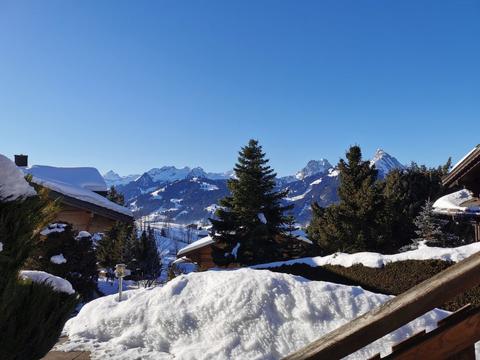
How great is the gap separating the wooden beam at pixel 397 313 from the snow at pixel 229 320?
4165 mm

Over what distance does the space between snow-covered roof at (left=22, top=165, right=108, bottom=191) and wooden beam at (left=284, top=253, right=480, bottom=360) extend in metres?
23.4

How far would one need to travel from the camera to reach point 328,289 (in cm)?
624

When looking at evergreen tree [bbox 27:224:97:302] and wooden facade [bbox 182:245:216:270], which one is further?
wooden facade [bbox 182:245:216:270]

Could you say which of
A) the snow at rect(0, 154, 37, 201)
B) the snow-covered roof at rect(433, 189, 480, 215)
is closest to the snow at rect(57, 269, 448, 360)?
the snow at rect(0, 154, 37, 201)

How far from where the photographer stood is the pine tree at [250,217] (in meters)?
20.4

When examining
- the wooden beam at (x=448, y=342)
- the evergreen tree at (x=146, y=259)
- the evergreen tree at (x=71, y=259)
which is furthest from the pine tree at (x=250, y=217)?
the evergreen tree at (x=146, y=259)

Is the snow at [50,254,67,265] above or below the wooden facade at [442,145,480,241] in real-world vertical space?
below

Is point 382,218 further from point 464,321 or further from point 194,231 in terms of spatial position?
point 194,231

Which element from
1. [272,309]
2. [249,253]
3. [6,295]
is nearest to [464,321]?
[6,295]

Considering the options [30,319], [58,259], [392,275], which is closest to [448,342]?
[30,319]

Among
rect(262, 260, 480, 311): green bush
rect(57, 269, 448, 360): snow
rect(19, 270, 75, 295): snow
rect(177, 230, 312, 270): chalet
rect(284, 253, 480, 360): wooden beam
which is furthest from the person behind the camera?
rect(177, 230, 312, 270): chalet

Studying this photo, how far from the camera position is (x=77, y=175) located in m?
25.4

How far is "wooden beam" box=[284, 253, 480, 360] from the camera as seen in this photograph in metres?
1.30

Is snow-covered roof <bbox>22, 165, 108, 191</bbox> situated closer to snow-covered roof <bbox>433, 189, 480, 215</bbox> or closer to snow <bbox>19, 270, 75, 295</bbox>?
snow-covered roof <bbox>433, 189, 480, 215</bbox>
